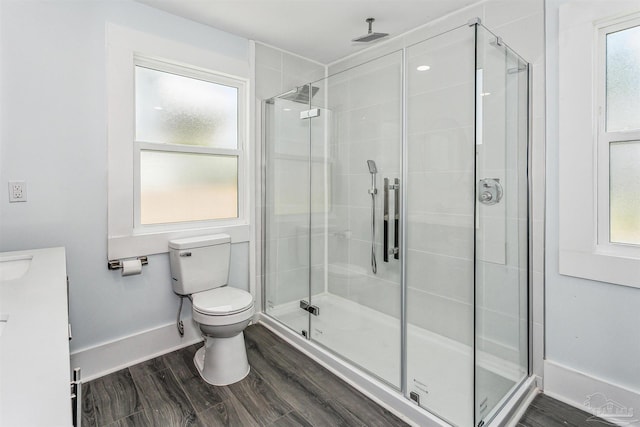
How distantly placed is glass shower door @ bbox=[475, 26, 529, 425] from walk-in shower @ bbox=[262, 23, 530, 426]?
0.4 inches

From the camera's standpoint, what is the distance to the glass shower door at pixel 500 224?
1.53 meters

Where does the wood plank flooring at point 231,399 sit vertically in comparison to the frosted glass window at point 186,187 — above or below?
below

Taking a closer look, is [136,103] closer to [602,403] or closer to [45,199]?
[45,199]

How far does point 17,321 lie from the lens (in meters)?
0.77

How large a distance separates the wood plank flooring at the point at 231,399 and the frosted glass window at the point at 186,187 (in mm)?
1029

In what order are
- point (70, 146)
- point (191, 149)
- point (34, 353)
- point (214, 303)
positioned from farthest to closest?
point (191, 149) → point (214, 303) → point (70, 146) → point (34, 353)

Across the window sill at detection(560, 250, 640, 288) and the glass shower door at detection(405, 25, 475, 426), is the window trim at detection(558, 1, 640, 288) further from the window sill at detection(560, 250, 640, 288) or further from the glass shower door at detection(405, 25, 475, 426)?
the glass shower door at detection(405, 25, 475, 426)

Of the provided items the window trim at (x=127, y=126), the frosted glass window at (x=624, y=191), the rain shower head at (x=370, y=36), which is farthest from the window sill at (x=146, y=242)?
the frosted glass window at (x=624, y=191)

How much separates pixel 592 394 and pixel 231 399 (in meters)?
1.93

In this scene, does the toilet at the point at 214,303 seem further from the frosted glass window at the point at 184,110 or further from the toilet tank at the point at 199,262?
the frosted glass window at the point at 184,110

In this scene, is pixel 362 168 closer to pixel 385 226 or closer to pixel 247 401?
pixel 385 226

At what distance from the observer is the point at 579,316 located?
176 cm

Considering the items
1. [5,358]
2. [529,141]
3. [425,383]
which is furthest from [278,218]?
[5,358]

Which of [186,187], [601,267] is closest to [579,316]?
[601,267]
